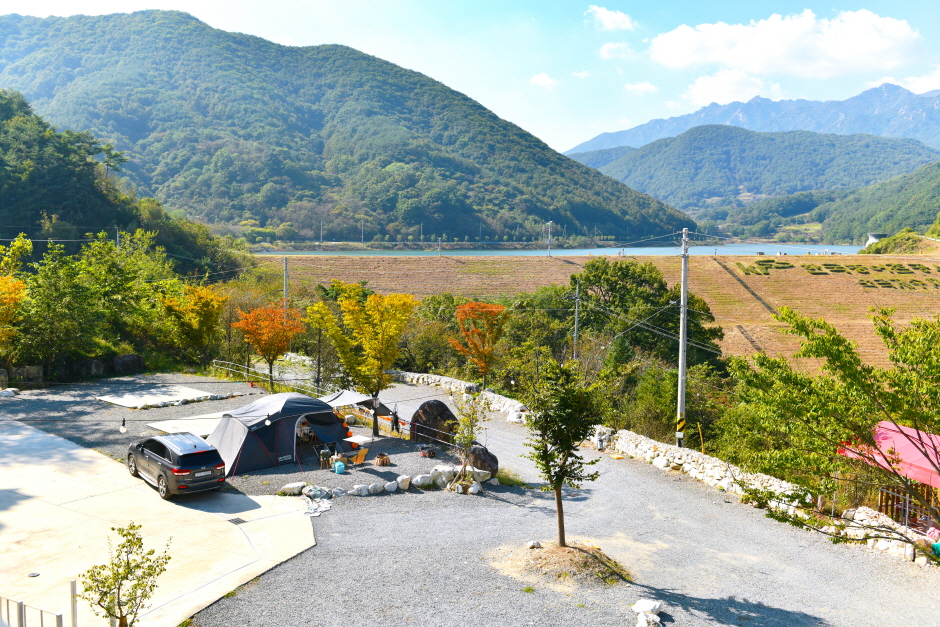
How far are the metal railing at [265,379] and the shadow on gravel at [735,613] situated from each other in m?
18.6

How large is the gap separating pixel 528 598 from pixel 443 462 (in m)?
8.43

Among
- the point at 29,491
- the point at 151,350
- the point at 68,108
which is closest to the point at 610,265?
the point at 151,350

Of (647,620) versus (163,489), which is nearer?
(647,620)

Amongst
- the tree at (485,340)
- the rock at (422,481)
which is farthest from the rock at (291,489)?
the tree at (485,340)

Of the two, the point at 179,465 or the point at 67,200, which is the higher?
the point at 67,200

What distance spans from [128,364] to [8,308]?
18.1ft

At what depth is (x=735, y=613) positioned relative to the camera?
9.79m

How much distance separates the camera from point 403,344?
36844 mm

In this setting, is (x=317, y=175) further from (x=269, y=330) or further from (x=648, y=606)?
(x=648, y=606)

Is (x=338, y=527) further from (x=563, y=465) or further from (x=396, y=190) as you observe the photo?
(x=396, y=190)

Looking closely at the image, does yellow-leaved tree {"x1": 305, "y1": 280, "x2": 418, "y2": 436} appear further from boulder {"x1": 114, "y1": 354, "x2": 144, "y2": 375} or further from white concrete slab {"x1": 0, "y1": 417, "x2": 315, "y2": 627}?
boulder {"x1": 114, "y1": 354, "x2": 144, "y2": 375}

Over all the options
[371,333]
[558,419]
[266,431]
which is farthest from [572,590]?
[371,333]

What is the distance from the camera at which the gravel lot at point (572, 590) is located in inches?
371

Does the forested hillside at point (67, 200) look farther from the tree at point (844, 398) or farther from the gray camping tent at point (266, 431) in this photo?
the tree at point (844, 398)
